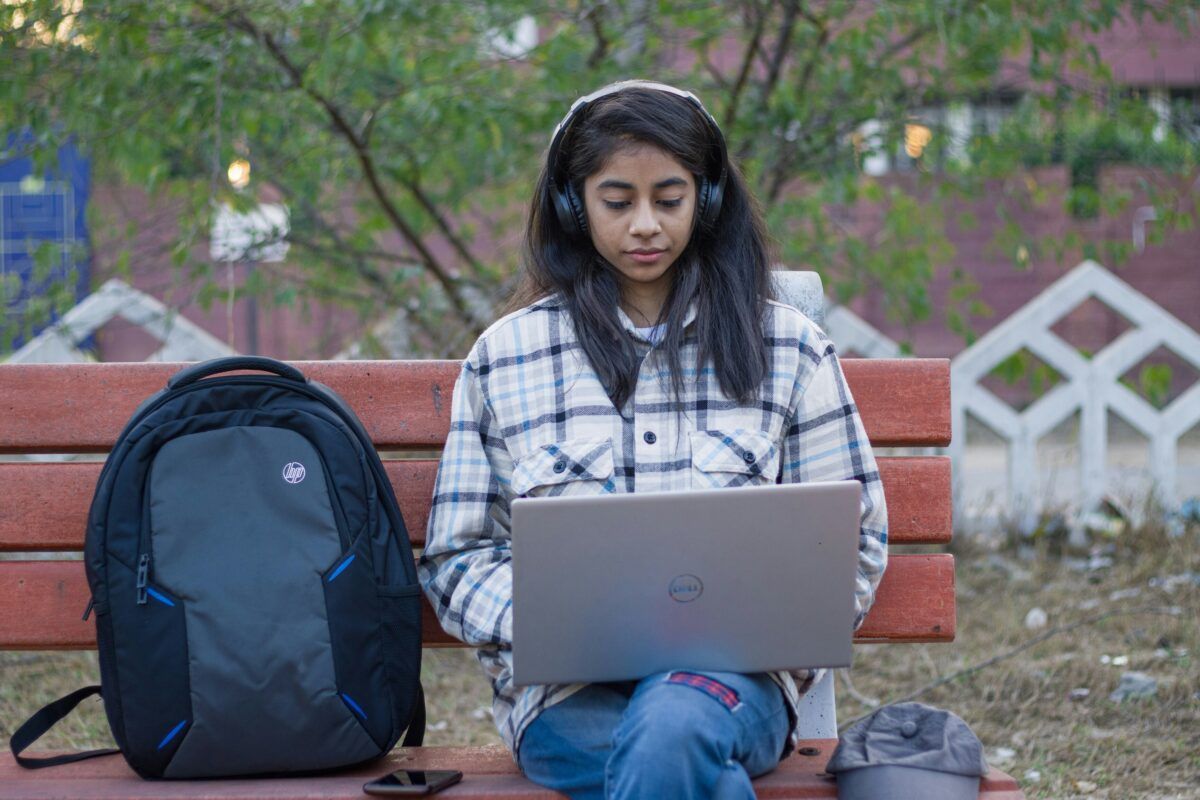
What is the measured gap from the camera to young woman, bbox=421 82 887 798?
2176mm

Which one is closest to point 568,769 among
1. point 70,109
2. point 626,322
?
point 626,322

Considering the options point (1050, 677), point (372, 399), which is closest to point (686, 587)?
point (372, 399)

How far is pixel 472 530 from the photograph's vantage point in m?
2.21

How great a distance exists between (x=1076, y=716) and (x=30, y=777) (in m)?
2.46

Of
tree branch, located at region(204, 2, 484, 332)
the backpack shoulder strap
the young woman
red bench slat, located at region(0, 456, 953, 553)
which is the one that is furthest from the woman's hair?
tree branch, located at region(204, 2, 484, 332)

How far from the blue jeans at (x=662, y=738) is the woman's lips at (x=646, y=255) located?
70cm

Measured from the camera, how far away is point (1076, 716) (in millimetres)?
3443

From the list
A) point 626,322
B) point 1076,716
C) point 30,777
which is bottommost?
point 1076,716

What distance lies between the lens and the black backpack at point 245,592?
2053 millimetres

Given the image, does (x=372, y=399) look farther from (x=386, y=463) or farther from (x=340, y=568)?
(x=340, y=568)

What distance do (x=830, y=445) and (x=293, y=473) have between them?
863mm

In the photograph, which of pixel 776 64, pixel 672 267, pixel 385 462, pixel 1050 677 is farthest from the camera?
pixel 776 64

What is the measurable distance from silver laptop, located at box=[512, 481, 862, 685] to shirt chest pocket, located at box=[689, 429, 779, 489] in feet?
1.04

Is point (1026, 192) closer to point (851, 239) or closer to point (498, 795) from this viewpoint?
point (851, 239)
